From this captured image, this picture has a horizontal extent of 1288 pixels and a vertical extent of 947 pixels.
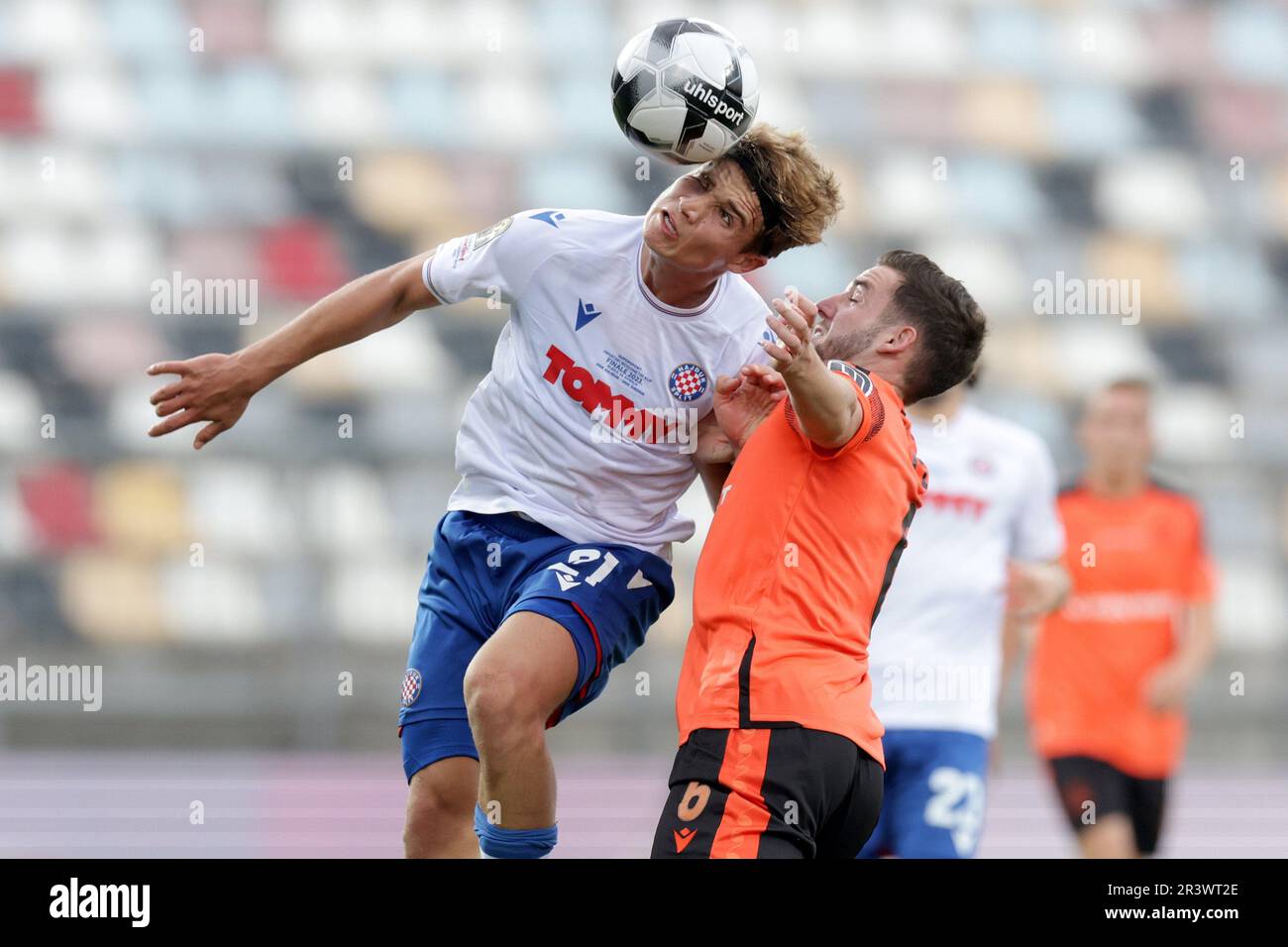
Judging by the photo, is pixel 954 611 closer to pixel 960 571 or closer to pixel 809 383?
pixel 960 571

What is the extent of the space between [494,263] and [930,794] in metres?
2.67

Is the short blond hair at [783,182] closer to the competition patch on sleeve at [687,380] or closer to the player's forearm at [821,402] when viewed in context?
the competition patch on sleeve at [687,380]

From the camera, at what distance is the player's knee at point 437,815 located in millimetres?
4832

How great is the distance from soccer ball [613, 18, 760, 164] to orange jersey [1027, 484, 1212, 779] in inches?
154

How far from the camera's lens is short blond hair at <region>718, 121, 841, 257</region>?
15.4 feet

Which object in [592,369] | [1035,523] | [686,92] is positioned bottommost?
[1035,523]

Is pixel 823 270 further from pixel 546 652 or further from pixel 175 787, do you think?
pixel 546 652

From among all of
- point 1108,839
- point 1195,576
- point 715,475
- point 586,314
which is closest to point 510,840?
point 715,475

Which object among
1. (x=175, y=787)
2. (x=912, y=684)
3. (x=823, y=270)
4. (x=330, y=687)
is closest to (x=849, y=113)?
(x=823, y=270)

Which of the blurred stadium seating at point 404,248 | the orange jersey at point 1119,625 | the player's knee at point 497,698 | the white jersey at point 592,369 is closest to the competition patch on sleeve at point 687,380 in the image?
the white jersey at point 592,369

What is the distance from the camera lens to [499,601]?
4.89 m

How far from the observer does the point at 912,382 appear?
4480mm

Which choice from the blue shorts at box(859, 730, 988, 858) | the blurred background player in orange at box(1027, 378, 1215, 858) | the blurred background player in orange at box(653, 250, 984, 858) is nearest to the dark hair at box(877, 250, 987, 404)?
the blurred background player in orange at box(653, 250, 984, 858)

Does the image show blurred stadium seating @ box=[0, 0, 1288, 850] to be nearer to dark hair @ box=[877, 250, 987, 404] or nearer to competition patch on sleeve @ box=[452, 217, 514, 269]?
competition patch on sleeve @ box=[452, 217, 514, 269]
